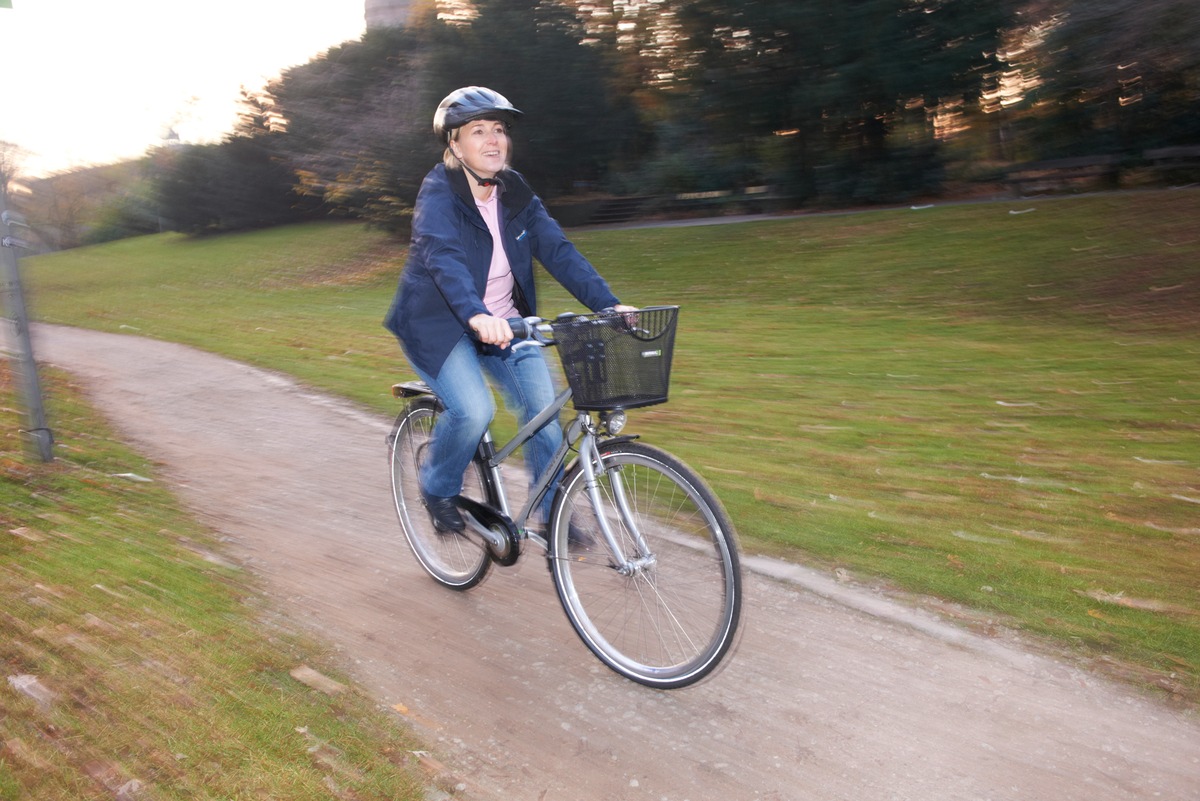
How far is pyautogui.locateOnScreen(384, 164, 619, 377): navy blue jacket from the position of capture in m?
3.86

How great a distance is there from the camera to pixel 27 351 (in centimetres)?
652

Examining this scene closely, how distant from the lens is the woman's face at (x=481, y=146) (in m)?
3.92

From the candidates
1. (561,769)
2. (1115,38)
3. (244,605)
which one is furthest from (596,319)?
(1115,38)

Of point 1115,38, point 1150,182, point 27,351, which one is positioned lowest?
point 1150,182

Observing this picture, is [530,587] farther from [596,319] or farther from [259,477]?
[259,477]

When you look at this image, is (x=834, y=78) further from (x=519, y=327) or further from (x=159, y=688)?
(x=159, y=688)

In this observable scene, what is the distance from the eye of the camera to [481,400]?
4.07 meters

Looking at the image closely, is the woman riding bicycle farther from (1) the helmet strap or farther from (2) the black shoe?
(2) the black shoe

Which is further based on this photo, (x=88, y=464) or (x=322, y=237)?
(x=322, y=237)

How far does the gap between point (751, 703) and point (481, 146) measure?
2.21 m

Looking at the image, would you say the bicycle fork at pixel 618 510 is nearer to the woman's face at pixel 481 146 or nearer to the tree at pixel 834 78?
the woman's face at pixel 481 146

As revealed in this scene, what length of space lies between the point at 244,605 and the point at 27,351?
10.1 feet

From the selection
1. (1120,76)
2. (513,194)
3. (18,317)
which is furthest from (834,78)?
(513,194)

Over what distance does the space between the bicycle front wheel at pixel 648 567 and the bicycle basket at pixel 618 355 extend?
23 centimetres
